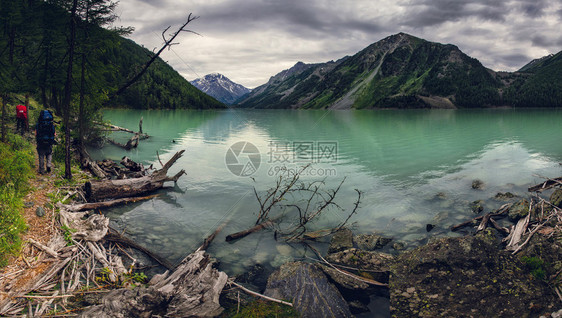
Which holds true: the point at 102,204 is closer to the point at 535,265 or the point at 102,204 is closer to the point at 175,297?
the point at 175,297

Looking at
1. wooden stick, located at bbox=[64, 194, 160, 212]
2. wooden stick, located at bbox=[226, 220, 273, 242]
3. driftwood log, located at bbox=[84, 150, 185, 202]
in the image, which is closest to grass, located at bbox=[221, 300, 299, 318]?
wooden stick, located at bbox=[226, 220, 273, 242]

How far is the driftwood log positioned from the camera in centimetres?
1473

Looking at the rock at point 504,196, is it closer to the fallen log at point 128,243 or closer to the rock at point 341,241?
the rock at point 341,241

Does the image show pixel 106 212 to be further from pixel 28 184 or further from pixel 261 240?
pixel 261 240

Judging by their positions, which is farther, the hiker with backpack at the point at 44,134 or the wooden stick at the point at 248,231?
the hiker with backpack at the point at 44,134

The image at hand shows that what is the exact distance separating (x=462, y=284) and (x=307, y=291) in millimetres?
4271

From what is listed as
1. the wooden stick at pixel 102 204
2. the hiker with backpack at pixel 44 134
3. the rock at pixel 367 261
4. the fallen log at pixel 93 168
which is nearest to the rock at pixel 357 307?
the rock at pixel 367 261

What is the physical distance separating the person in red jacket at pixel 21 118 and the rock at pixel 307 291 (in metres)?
27.6

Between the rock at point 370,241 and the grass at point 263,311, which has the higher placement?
the grass at point 263,311

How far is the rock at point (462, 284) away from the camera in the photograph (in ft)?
23.0

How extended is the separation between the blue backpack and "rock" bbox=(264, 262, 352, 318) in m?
14.1

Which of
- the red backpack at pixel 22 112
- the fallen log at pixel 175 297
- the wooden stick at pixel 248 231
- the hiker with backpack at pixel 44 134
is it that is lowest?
the wooden stick at pixel 248 231

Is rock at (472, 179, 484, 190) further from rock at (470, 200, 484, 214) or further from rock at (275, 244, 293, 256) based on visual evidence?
rock at (275, 244, 293, 256)

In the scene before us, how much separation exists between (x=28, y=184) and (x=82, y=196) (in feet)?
7.36
